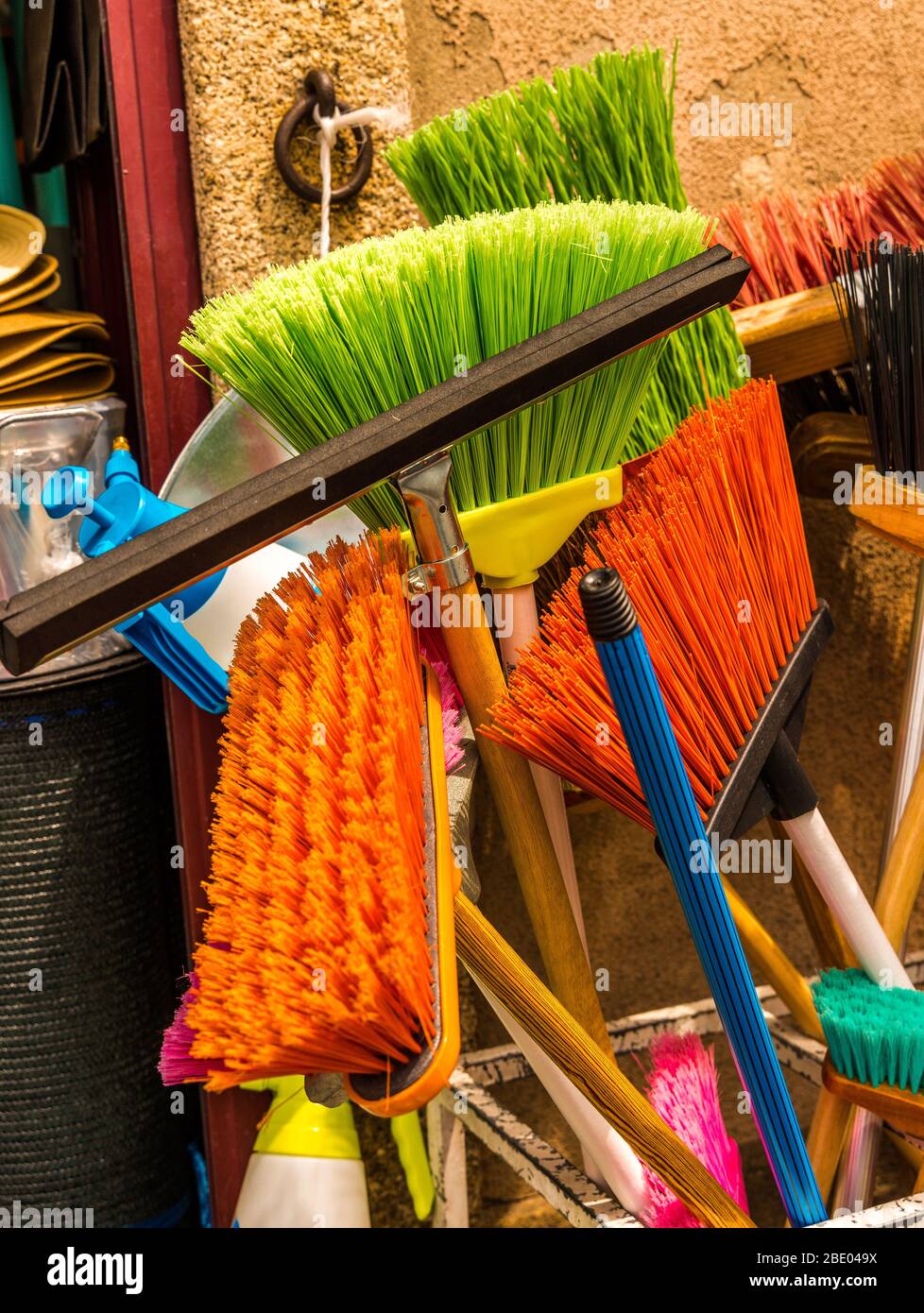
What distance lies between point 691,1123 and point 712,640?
0.30 metres

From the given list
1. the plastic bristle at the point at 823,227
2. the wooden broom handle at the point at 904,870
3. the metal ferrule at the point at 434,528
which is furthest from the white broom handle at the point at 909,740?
the metal ferrule at the point at 434,528

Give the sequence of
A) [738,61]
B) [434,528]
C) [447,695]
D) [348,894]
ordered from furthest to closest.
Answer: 1. [738,61]
2. [447,695]
3. [434,528]
4. [348,894]

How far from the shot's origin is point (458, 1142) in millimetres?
892

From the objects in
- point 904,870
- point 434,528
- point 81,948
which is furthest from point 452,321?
point 81,948

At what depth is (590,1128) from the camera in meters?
0.60

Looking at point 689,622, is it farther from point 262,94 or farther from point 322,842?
point 262,94

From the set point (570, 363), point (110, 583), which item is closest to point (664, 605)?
point (570, 363)

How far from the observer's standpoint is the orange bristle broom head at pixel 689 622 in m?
0.57

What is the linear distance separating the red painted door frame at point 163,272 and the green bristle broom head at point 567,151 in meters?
0.18

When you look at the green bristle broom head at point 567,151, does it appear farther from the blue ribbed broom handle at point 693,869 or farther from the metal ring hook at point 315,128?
the blue ribbed broom handle at point 693,869

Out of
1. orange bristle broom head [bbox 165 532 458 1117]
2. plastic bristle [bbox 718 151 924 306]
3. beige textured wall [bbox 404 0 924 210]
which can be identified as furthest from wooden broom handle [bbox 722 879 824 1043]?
beige textured wall [bbox 404 0 924 210]

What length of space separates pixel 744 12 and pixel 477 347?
0.52m

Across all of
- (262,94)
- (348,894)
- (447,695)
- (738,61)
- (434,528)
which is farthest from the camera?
(738,61)
